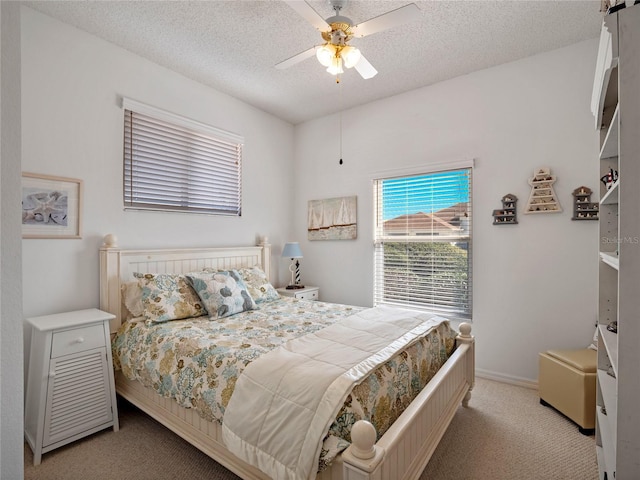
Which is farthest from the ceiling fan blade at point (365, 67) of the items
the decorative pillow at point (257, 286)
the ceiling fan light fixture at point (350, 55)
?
the decorative pillow at point (257, 286)

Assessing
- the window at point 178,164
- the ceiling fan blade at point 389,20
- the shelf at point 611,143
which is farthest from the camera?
the window at point 178,164

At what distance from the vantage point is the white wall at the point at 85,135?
88.3 inches

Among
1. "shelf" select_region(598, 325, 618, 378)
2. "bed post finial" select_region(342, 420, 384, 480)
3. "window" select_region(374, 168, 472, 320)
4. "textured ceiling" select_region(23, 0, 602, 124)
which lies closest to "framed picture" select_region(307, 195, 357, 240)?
"window" select_region(374, 168, 472, 320)

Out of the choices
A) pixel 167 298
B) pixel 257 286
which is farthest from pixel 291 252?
pixel 167 298

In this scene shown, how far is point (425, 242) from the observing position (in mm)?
3400

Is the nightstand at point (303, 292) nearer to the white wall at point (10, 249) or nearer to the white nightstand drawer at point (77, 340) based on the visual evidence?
the white nightstand drawer at point (77, 340)

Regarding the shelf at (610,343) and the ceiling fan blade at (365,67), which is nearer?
the shelf at (610,343)

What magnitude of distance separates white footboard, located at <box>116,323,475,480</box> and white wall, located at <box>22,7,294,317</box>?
0.88 meters

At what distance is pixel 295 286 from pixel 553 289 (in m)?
2.58

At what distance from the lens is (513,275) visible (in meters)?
2.91

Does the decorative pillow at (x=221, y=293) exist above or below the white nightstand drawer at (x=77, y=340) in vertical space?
above

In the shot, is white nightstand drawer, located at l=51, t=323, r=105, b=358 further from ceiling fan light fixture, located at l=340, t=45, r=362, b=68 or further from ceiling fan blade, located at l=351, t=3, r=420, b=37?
ceiling fan blade, located at l=351, t=3, r=420, b=37

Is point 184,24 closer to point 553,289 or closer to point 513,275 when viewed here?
point 513,275

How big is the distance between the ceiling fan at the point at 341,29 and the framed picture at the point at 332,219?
6.10 feet
